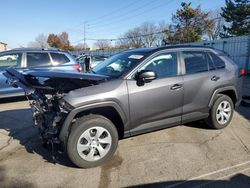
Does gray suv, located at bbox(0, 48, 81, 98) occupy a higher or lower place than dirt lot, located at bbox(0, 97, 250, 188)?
higher

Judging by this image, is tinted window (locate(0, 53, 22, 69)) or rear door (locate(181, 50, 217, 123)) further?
tinted window (locate(0, 53, 22, 69))

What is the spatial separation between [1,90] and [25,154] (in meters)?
4.53

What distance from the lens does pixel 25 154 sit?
457 centimetres

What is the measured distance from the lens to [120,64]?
16.0 feet

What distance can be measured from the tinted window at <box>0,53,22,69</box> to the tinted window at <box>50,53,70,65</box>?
1084 millimetres

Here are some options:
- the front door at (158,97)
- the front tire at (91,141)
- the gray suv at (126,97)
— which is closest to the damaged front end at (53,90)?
the gray suv at (126,97)

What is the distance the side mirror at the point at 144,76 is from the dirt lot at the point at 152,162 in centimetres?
123

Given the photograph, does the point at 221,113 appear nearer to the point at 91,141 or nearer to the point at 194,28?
the point at 91,141

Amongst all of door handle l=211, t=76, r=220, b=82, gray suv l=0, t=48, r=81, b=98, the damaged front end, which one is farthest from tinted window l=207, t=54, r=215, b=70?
gray suv l=0, t=48, r=81, b=98

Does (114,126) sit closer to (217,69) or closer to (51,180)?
(51,180)

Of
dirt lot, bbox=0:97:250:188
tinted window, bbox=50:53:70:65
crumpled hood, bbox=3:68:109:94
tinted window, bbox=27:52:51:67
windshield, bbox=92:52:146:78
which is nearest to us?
dirt lot, bbox=0:97:250:188

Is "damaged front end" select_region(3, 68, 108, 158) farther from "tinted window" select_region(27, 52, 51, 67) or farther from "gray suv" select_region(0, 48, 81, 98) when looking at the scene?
"tinted window" select_region(27, 52, 51, 67)

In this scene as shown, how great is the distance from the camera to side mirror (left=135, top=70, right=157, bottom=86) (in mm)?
4215

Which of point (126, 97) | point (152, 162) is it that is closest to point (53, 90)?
point (126, 97)
